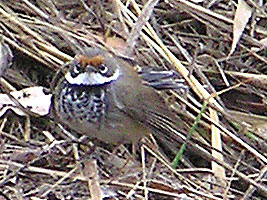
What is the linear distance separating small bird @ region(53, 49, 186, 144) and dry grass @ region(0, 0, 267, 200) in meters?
0.14

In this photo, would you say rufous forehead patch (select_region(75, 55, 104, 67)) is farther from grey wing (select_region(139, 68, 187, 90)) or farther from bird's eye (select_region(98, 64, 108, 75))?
grey wing (select_region(139, 68, 187, 90))

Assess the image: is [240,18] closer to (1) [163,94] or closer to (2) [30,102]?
(1) [163,94]

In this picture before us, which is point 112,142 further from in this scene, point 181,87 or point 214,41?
point 214,41

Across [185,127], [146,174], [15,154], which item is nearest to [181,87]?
[185,127]

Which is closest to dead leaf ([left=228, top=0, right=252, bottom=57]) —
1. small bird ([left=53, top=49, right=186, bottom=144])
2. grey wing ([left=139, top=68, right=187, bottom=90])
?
grey wing ([left=139, top=68, right=187, bottom=90])

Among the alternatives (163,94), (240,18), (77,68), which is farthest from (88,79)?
(240,18)

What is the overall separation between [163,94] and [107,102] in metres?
0.53

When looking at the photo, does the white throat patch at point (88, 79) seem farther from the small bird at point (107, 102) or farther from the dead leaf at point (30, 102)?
the dead leaf at point (30, 102)

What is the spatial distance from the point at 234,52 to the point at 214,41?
0.38 feet

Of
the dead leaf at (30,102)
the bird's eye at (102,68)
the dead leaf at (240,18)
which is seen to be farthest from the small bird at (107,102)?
the dead leaf at (240,18)

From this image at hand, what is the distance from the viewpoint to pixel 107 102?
13.9 feet

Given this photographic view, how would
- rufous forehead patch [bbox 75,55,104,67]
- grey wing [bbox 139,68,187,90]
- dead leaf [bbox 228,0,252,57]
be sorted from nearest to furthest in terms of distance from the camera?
rufous forehead patch [bbox 75,55,104,67] < grey wing [bbox 139,68,187,90] < dead leaf [bbox 228,0,252,57]

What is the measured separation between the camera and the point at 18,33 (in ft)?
16.0

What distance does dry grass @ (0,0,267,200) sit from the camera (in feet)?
13.9
